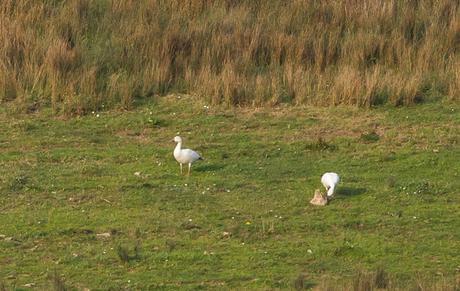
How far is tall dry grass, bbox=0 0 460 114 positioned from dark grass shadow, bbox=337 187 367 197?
3160 millimetres

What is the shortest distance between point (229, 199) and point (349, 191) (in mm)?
1249

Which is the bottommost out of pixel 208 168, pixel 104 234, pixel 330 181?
pixel 208 168

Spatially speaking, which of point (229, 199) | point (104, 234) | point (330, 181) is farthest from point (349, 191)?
point (104, 234)

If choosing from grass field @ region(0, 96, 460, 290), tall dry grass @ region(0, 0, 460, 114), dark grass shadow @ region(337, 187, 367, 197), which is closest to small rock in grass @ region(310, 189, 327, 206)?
grass field @ region(0, 96, 460, 290)

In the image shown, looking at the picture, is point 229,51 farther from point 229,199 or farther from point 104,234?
point 104,234

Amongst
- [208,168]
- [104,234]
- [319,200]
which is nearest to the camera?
[104,234]

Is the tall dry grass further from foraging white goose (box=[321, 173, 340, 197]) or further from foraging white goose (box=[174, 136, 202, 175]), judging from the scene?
foraging white goose (box=[321, 173, 340, 197])

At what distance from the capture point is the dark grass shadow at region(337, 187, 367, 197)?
13.2m

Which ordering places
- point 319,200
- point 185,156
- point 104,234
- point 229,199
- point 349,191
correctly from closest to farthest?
point 104,234, point 319,200, point 229,199, point 349,191, point 185,156

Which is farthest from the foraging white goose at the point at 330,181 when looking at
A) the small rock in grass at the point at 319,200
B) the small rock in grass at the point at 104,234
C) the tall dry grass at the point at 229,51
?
the tall dry grass at the point at 229,51

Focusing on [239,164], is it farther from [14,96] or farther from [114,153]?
[14,96]

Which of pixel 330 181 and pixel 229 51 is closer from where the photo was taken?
pixel 330 181

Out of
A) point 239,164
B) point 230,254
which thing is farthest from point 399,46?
point 230,254

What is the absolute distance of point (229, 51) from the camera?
17.7m
